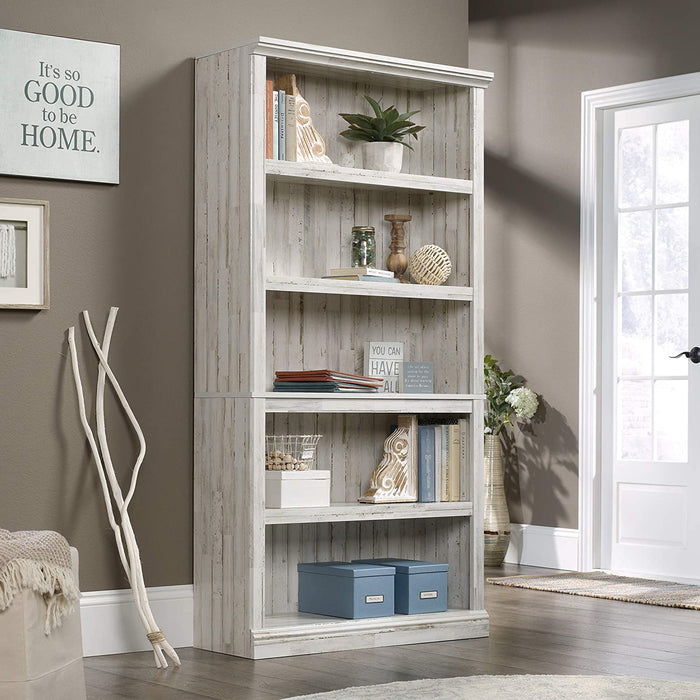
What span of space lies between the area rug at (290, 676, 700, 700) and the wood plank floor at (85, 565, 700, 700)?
0.47ft

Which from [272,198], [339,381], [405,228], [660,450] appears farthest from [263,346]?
[660,450]

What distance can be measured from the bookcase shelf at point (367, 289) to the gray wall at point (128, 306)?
394 millimetres

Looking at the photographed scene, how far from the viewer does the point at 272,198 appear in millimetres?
4410

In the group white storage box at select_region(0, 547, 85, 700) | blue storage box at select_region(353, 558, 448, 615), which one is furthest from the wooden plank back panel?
white storage box at select_region(0, 547, 85, 700)

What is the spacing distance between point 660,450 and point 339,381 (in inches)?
88.6

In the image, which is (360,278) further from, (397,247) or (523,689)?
(523,689)

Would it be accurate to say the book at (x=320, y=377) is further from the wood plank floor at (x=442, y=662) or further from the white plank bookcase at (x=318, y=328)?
the wood plank floor at (x=442, y=662)

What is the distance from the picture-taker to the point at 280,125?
4.15 meters

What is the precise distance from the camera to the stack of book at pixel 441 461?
4426 millimetres

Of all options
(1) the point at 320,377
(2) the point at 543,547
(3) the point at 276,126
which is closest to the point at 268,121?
(3) the point at 276,126

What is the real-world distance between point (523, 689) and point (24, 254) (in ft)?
6.52

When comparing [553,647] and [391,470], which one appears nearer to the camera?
[553,647]

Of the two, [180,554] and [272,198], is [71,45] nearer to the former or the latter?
[272,198]

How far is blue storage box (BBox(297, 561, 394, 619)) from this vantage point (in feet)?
13.7
